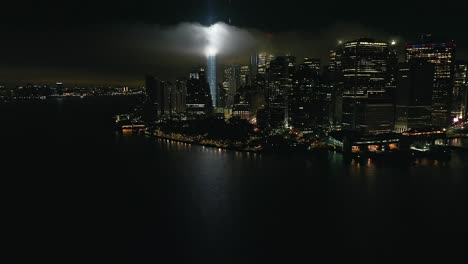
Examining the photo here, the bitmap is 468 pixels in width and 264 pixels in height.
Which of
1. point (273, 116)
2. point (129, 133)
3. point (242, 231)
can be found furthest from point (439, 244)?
point (129, 133)

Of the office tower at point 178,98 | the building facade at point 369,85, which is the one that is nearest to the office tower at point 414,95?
the building facade at point 369,85

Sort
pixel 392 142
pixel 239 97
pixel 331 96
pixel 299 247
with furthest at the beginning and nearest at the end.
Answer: pixel 239 97
pixel 331 96
pixel 392 142
pixel 299 247

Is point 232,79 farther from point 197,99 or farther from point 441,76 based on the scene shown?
point 441,76

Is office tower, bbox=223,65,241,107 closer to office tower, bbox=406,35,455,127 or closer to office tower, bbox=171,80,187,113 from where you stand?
office tower, bbox=171,80,187,113

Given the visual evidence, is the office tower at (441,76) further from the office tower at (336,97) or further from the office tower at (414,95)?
the office tower at (336,97)

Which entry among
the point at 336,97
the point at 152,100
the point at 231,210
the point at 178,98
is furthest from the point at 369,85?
the point at 152,100

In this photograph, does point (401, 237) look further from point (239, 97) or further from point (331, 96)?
point (239, 97)
